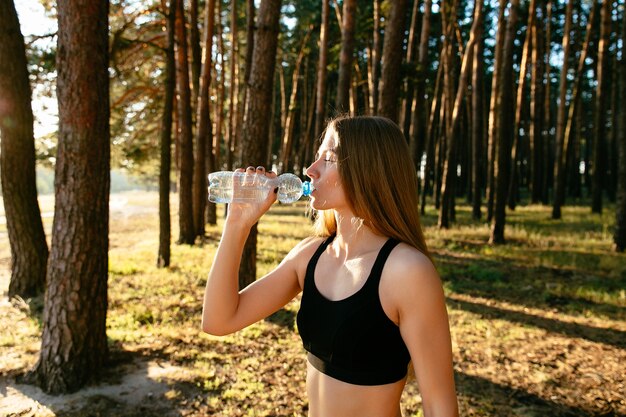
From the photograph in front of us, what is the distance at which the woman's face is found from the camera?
1.96 meters

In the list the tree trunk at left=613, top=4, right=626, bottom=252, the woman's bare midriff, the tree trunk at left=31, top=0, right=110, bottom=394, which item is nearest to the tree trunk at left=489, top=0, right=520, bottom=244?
the tree trunk at left=613, top=4, right=626, bottom=252

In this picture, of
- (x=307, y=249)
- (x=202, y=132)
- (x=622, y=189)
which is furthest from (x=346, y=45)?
(x=307, y=249)

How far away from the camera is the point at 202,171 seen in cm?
1430

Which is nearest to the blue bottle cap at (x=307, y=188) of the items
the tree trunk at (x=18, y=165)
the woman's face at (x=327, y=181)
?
the woman's face at (x=327, y=181)

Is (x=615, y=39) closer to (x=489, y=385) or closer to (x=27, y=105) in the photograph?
(x=489, y=385)

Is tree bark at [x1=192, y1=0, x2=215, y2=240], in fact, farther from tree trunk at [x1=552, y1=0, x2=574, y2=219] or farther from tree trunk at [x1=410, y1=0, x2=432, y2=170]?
tree trunk at [x1=552, y1=0, x2=574, y2=219]

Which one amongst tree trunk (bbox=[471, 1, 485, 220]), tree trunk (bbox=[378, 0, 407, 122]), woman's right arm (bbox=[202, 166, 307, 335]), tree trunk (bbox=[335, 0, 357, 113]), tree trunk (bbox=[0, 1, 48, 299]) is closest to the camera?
woman's right arm (bbox=[202, 166, 307, 335])

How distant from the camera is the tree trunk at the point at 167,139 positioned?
9445mm

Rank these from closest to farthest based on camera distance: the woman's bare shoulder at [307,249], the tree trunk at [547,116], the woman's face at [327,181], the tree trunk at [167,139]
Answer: the woman's face at [327,181] < the woman's bare shoulder at [307,249] < the tree trunk at [167,139] < the tree trunk at [547,116]

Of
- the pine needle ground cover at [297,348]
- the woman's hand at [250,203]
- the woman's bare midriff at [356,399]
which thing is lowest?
the pine needle ground cover at [297,348]

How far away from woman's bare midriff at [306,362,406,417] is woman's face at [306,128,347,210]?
722 mm

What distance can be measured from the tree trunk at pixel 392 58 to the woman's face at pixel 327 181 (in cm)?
592

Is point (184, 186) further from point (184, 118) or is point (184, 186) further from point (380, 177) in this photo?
point (380, 177)

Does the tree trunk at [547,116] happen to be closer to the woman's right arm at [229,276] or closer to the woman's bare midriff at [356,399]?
the woman's right arm at [229,276]
